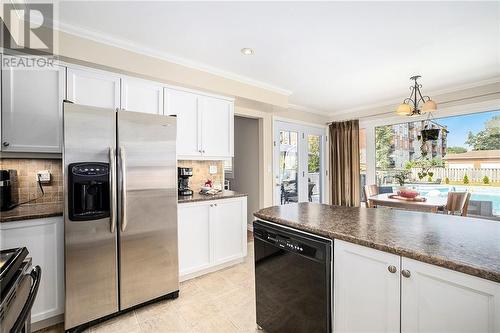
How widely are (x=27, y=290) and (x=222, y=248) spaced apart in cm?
202

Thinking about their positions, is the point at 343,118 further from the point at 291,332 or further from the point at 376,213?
the point at 291,332

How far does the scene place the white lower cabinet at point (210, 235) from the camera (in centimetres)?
255

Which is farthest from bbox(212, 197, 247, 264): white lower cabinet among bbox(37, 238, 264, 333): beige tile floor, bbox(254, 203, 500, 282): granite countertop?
bbox(254, 203, 500, 282): granite countertop

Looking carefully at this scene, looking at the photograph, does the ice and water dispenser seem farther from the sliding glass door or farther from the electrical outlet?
the sliding glass door

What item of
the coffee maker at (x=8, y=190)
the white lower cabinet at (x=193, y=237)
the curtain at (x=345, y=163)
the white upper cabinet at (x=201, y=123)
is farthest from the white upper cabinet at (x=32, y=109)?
the curtain at (x=345, y=163)

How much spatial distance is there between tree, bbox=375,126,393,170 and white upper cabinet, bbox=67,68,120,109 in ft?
15.5

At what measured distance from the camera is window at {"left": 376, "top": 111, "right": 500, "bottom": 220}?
350 cm

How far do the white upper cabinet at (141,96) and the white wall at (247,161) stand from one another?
6.97 ft

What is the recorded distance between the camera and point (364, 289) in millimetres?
1229

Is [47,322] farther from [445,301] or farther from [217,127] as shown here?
[445,301]

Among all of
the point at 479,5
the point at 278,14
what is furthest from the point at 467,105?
the point at 278,14

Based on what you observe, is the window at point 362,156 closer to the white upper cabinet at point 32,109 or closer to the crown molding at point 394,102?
the crown molding at point 394,102

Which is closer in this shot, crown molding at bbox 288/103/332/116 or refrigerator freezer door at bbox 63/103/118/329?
refrigerator freezer door at bbox 63/103/118/329

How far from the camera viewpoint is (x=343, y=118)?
5.30 meters
